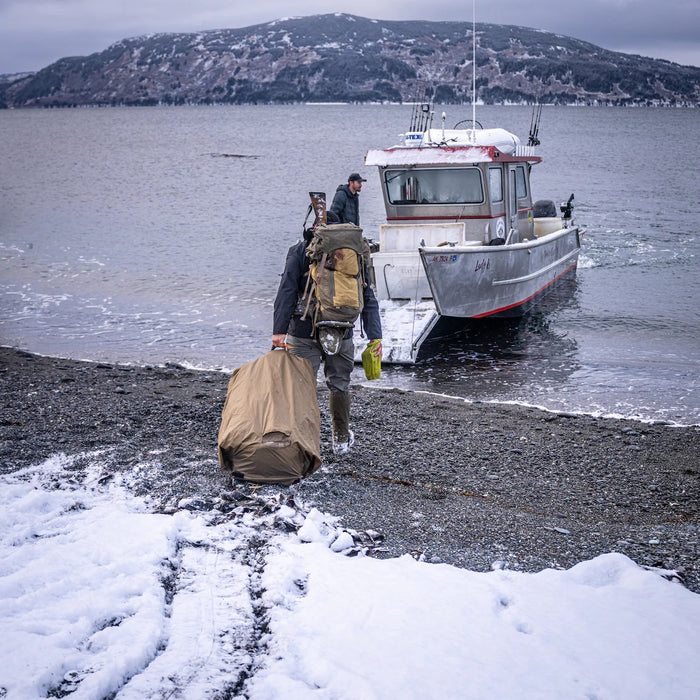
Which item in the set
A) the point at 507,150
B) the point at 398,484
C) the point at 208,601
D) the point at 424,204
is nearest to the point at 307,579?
the point at 208,601

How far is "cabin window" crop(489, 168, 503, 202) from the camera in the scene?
12.3 meters

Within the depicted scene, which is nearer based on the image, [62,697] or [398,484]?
[62,697]

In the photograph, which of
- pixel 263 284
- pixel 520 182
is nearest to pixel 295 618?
pixel 520 182

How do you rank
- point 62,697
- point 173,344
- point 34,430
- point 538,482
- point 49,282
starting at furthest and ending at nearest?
1. point 49,282
2. point 173,344
3. point 34,430
4. point 538,482
5. point 62,697

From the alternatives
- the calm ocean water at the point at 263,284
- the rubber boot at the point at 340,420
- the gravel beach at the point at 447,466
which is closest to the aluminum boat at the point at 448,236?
the calm ocean water at the point at 263,284

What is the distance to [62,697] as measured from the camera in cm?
280

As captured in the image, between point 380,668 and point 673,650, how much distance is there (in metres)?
1.32

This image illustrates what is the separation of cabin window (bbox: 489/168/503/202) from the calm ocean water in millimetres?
2276

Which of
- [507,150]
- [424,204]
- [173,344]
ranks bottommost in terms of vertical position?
[173,344]

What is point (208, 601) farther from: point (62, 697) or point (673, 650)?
point (673, 650)

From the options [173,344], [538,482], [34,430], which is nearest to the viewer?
[538,482]

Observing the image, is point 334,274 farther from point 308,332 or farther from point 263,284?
point 263,284

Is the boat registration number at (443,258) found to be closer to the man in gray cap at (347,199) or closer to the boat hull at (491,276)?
the boat hull at (491,276)

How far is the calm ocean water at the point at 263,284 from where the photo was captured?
10.3 meters
